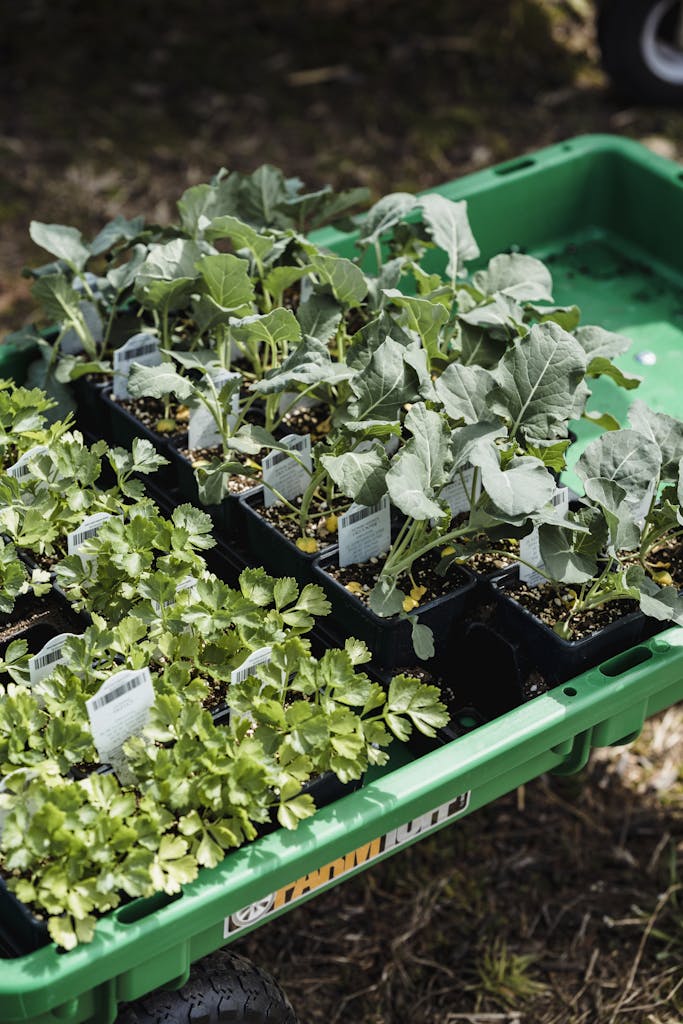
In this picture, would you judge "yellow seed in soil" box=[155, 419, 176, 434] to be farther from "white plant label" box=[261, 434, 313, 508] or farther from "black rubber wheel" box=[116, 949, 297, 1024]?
"black rubber wheel" box=[116, 949, 297, 1024]

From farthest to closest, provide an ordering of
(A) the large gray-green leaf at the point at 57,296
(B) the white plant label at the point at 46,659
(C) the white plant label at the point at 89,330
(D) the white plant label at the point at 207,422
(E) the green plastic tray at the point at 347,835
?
(C) the white plant label at the point at 89,330 < (A) the large gray-green leaf at the point at 57,296 < (D) the white plant label at the point at 207,422 < (B) the white plant label at the point at 46,659 < (E) the green plastic tray at the point at 347,835

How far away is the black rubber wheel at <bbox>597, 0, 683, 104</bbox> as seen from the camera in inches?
156

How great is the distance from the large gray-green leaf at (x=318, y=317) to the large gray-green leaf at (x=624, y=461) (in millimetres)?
460

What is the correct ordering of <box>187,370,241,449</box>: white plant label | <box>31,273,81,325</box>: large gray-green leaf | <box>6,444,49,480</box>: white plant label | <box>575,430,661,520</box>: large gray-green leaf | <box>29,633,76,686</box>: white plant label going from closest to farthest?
<box>29,633,76,686</box>: white plant label
<box>575,430,661,520</box>: large gray-green leaf
<box>6,444,49,480</box>: white plant label
<box>187,370,241,449</box>: white plant label
<box>31,273,81,325</box>: large gray-green leaf

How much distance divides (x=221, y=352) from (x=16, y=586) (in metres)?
0.54

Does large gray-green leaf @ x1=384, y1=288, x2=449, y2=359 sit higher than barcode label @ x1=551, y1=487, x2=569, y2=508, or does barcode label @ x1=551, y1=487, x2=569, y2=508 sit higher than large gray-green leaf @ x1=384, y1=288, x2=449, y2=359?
large gray-green leaf @ x1=384, y1=288, x2=449, y2=359

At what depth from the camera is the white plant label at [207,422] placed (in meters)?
1.90

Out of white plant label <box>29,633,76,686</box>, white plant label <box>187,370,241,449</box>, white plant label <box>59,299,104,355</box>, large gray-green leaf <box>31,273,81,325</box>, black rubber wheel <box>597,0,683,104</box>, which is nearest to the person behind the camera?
white plant label <box>29,633,76,686</box>

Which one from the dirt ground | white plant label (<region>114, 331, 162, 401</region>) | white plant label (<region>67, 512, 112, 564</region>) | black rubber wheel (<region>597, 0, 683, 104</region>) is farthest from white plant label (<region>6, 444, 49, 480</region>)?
black rubber wheel (<region>597, 0, 683, 104</region>)

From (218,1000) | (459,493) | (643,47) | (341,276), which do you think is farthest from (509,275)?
(643,47)

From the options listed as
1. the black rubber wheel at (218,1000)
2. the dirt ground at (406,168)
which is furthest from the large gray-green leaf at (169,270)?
the dirt ground at (406,168)

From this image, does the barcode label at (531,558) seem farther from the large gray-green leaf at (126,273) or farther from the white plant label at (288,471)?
the large gray-green leaf at (126,273)

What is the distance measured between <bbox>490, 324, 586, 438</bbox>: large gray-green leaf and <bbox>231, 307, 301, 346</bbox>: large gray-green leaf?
0.29 m

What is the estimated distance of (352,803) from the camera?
4.76 feet
